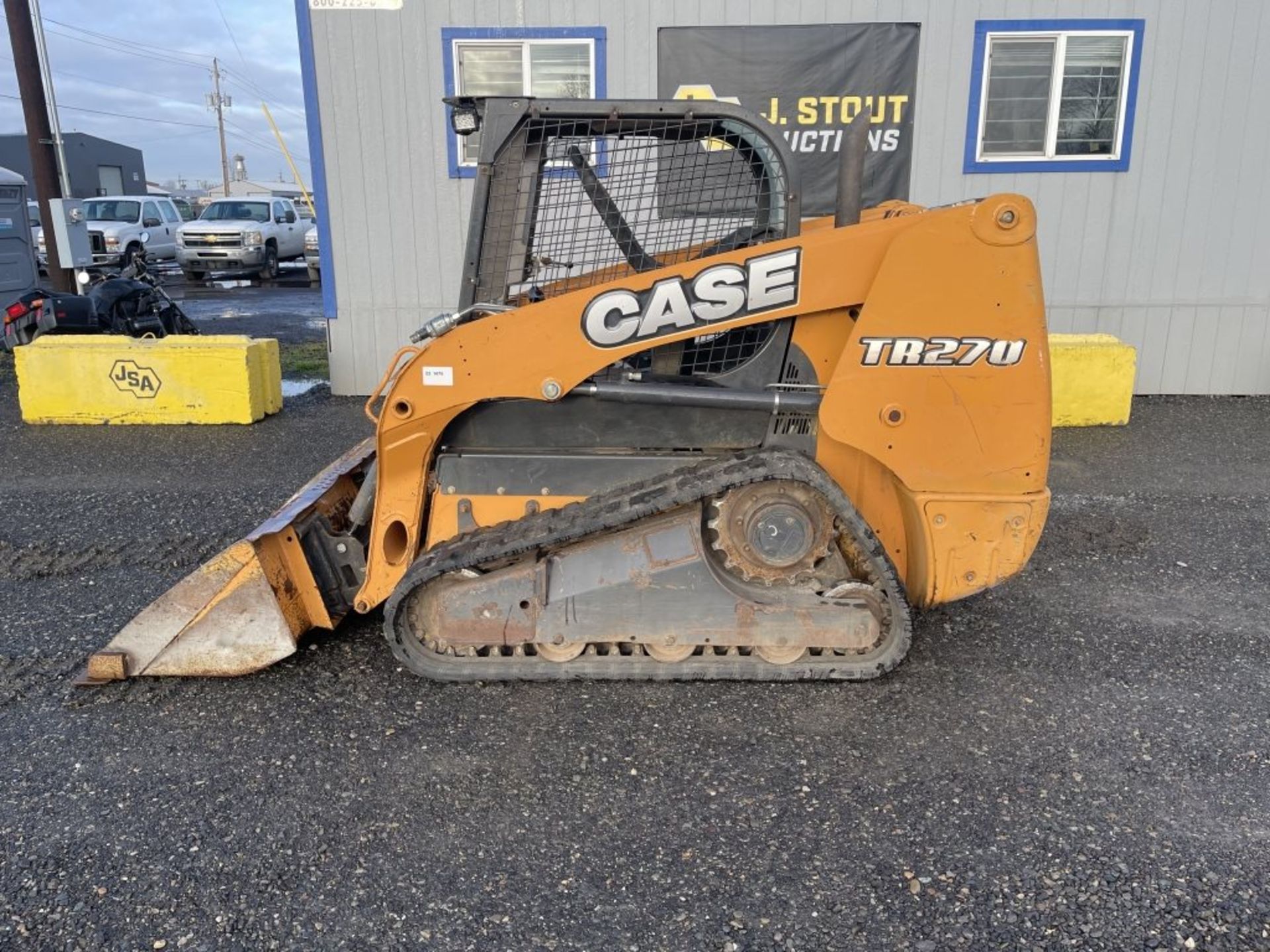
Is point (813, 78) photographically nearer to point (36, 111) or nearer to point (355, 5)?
point (355, 5)

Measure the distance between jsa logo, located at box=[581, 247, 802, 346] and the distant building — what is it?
3987 cm

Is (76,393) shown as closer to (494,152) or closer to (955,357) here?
(494,152)

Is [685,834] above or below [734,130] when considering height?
below

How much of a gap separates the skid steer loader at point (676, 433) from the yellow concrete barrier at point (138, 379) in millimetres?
4825

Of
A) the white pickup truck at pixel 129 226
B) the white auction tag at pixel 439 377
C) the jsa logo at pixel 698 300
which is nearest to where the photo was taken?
the jsa logo at pixel 698 300

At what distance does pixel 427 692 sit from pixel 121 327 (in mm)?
7972

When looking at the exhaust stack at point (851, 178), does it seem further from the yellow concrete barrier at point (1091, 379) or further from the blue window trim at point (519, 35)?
the blue window trim at point (519, 35)

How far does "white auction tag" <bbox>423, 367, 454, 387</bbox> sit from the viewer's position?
3.87 metres

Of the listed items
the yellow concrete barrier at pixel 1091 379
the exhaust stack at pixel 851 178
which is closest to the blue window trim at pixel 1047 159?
the yellow concrete barrier at pixel 1091 379

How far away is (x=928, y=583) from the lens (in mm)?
3975

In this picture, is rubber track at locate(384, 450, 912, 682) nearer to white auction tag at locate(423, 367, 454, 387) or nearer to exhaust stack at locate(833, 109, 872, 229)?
white auction tag at locate(423, 367, 454, 387)

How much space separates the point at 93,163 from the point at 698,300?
152 ft

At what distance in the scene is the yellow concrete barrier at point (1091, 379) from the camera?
8.04m

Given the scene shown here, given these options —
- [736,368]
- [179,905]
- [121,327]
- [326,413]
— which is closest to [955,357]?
[736,368]
